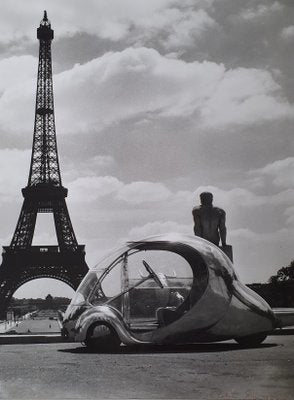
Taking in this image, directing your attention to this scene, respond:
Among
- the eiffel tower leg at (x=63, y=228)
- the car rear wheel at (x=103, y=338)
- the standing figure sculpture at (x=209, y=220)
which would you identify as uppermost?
the eiffel tower leg at (x=63, y=228)

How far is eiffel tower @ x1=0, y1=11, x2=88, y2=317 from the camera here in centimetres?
4550

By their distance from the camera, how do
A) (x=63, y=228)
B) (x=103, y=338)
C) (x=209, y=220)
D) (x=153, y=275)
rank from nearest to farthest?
(x=103, y=338) → (x=153, y=275) → (x=209, y=220) → (x=63, y=228)

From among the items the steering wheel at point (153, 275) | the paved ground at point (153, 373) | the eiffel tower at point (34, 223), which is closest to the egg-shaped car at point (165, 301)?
the steering wheel at point (153, 275)

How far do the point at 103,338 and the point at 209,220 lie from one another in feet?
9.34

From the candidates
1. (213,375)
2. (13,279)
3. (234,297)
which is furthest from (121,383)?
(13,279)

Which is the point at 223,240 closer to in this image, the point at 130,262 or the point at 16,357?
the point at 130,262

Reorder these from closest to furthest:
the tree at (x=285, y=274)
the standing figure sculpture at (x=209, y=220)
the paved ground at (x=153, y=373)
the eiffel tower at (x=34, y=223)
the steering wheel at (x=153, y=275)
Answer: the paved ground at (x=153, y=373)
the steering wheel at (x=153, y=275)
the standing figure sculpture at (x=209, y=220)
the eiffel tower at (x=34, y=223)
the tree at (x=285, y=274)

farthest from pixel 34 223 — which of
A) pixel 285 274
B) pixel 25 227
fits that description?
pixel 285 274

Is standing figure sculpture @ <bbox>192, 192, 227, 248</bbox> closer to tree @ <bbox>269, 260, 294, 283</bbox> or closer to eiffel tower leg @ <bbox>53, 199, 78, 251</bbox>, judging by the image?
eiffel tower leg @ <bbox>53, 199, 78, 251</bbox>

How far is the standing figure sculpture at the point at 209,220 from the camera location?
9.75 meters

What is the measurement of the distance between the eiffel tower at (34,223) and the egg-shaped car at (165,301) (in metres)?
37.0

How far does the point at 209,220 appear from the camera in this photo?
384 inches

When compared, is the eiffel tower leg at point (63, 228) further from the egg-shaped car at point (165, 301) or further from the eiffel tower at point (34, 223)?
the egg-shaped car at point (165, 301)

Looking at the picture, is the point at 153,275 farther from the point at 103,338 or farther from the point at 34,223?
the point at 34,223
